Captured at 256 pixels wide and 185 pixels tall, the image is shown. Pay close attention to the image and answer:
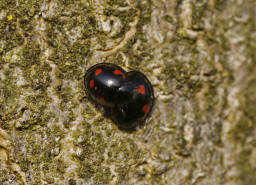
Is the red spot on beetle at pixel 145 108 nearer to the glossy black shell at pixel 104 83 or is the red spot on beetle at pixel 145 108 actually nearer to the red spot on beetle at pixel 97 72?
the glossy black shell at pixel 104 83

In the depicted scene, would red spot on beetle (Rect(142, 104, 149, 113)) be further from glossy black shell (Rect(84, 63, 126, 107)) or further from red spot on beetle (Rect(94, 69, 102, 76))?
red spot on beetle (Rect(94, 69, 102, 76))

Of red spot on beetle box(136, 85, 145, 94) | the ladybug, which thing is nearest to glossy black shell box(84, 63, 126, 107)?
the ladybug

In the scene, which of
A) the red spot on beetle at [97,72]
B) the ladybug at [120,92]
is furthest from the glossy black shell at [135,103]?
the red spot on beetle at [97,72]

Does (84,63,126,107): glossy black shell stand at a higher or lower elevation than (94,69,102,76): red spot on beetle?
lower

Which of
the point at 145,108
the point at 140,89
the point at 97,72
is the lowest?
the point at 145,108

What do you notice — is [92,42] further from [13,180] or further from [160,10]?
[13,180]

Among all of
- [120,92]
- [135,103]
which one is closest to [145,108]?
[135,103]

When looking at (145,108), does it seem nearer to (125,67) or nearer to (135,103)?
(135,103)

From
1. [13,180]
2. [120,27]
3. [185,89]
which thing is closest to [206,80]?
[185,89]
